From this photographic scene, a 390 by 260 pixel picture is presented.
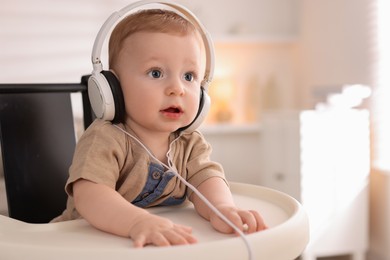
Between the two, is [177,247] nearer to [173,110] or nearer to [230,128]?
[173,110]

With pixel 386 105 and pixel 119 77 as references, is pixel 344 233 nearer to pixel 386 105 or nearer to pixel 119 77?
pixel 386 105

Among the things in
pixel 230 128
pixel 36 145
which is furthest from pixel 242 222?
pixel 230 128

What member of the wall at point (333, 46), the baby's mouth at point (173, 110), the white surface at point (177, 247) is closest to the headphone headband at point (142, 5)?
the baby's mouth at point (173, 110)

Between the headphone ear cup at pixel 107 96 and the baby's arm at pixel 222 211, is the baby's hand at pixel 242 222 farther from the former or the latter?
the headphone ear cup at pixel 107 96

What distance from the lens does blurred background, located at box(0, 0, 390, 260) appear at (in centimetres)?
217

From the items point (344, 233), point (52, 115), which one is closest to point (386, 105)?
point (344, 233)

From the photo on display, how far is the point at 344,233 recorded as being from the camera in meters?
2.46

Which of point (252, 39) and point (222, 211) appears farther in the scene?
point (252, 39)

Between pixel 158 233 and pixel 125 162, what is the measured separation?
0.73 ft

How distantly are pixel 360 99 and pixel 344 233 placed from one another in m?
0.67

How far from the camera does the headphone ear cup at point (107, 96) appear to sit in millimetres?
757

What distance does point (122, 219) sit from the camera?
0.64 metres

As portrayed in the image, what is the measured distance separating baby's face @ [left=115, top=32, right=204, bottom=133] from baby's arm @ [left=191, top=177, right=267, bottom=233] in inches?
4.4

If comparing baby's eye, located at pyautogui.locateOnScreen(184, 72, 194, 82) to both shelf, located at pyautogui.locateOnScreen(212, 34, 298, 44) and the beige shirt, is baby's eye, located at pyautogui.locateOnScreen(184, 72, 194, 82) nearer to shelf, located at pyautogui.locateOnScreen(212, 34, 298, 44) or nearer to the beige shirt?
the beige shirt
